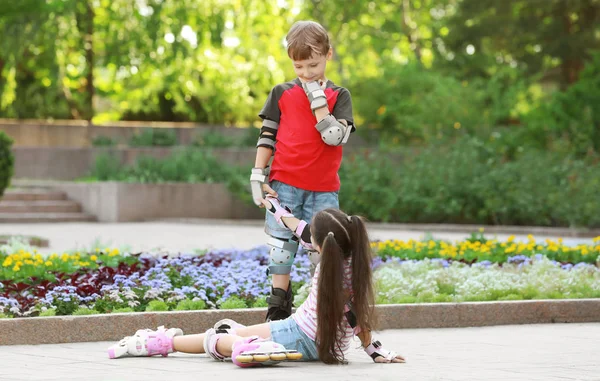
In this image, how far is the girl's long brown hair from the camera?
21.3 ft

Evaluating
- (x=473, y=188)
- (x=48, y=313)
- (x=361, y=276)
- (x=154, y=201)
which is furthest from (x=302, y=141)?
(x=154, y=201)

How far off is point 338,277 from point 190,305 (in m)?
2.12

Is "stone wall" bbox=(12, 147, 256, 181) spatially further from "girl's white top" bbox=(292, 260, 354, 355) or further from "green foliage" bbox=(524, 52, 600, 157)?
"girl's white top" bbox=(292, 260, 354, 355)

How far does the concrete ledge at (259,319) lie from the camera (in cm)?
766

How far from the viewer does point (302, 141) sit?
7.36 meters

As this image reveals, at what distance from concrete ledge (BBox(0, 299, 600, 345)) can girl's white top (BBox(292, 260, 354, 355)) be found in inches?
58.9

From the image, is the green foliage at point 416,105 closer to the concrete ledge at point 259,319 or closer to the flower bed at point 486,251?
the flower bed at point 486,251

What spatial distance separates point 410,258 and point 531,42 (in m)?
21.3

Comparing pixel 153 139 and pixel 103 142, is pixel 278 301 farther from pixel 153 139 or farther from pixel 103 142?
pixel 103 142

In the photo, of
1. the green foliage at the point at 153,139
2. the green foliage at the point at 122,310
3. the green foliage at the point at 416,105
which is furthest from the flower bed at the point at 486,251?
the green foliage at the point at 153,139

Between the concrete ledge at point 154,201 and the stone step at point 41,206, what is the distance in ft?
0.65

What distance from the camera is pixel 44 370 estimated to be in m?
6.44

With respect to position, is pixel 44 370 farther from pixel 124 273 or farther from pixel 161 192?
pixel 161 192

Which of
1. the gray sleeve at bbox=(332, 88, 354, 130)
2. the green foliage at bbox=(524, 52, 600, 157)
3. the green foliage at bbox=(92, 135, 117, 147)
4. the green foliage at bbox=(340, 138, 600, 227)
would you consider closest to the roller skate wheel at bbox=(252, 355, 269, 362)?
the gray sleeve at bbox=(332, 88, 354, 130)
